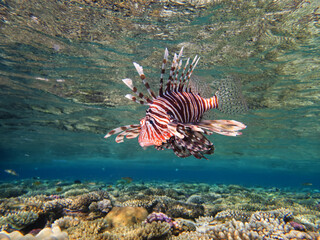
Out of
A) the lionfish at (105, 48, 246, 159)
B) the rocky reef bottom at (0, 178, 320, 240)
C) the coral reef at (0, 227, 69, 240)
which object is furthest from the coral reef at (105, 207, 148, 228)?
the lionfish at (105, 48, 246, 159)

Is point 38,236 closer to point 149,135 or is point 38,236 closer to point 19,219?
point 19,219

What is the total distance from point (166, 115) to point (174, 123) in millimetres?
169

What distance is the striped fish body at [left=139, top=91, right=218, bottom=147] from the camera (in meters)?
2.08

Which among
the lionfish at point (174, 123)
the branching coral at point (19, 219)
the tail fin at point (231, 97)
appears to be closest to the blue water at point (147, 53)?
the tail fin at point (231, 97)

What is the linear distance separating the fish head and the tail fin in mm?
1572

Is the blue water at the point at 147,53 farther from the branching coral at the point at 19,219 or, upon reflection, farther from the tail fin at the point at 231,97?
the branching coral at the point at 19,219

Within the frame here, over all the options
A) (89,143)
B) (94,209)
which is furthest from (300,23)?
(89,143)

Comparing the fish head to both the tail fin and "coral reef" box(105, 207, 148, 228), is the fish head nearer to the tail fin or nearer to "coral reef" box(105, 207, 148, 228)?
the tail fin

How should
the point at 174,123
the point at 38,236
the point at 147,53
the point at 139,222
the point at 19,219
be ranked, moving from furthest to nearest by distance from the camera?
the point at 147,53 → the point at 139,222 → the point at 19,219 → the point at 38,236 → the point at 174,123

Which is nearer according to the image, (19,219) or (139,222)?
(19,219)

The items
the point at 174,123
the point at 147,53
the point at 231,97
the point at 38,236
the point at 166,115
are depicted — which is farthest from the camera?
the point at 147,53

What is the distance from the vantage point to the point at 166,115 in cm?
217

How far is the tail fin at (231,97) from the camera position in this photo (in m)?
3.29

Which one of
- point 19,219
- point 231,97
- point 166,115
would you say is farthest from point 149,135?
point 19,219
